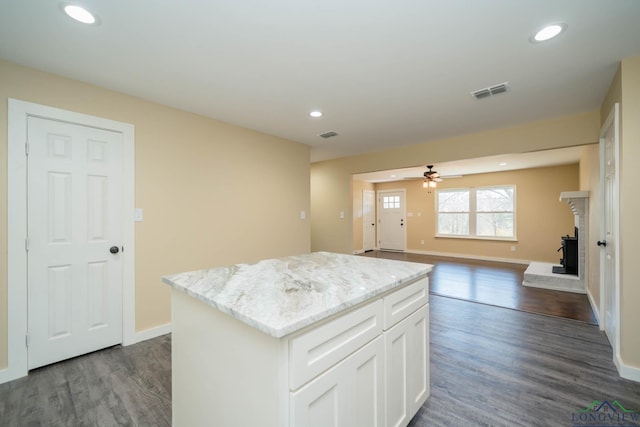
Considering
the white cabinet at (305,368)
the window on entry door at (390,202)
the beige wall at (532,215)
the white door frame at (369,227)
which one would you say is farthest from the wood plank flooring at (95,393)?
the window on entry door at (390,202)

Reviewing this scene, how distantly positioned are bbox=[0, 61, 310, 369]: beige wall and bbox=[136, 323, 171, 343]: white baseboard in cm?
5

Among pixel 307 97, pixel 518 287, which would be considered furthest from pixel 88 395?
pixel 518 287

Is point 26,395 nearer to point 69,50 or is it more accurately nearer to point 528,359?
point 69,50

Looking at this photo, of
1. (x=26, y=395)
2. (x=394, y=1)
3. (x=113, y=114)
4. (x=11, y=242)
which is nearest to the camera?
(x=394, y=1)

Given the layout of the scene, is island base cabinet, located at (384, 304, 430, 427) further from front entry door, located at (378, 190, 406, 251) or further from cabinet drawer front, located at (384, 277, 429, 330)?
front entry door, located at (378, 190, 406, 251)

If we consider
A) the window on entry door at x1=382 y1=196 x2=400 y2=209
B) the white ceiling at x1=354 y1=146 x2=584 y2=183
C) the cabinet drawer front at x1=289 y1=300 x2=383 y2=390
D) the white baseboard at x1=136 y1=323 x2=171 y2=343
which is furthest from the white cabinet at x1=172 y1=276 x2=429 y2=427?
the window on entry door at x1=382 y1=196 x2=400 y2=209

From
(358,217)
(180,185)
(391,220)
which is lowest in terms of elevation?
(391,220)

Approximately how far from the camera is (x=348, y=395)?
1142 millimetres

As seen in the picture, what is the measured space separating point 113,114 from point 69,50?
69cm

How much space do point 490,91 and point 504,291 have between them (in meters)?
3.26

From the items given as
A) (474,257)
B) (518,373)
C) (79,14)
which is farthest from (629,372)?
(474,257)

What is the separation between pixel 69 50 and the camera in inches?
77.2

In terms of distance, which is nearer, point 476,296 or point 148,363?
point 148,363

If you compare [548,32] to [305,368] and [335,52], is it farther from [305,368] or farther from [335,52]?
[305,368]
